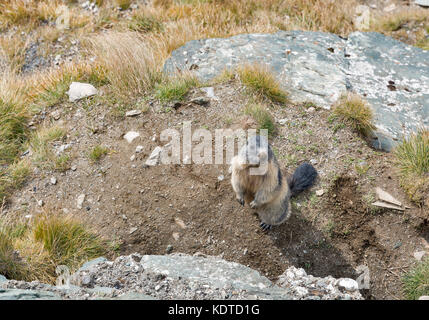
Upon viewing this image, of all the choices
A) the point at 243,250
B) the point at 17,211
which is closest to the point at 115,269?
the point at 243,250

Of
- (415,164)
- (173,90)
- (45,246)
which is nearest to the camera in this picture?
(45,246)

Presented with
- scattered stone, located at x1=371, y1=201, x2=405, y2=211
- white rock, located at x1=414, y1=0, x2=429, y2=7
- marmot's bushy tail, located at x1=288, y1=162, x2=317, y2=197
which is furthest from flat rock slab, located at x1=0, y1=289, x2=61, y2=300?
white rock, located at x1=414, y1=0, x2=429, y2=7

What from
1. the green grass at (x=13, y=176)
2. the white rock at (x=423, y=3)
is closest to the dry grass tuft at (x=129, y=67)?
the green grass at (x=13, y=176)

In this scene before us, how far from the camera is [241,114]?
6434 millimetres

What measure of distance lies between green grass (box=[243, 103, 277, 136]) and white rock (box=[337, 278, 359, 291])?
2.74 metres

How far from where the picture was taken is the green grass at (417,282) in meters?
4.85

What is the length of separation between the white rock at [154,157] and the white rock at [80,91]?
1750 millimetres

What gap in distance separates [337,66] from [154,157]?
3.62 meters

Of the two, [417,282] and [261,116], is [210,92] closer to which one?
[261,116]

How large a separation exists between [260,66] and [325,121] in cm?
136

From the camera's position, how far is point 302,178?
18.3ft

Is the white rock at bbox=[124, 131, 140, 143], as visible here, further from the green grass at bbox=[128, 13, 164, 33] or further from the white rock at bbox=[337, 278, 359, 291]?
the white rock at bbox=[337, 278, 359, 291]

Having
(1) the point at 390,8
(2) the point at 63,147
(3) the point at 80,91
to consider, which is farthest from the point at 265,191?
(1) the point at 390,8
